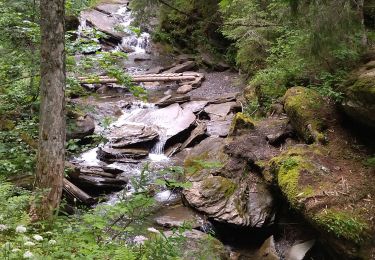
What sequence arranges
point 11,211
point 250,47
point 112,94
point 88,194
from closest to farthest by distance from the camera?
1. point 11,211
2. point 88,194
3. point 250,47
4. point 112,94

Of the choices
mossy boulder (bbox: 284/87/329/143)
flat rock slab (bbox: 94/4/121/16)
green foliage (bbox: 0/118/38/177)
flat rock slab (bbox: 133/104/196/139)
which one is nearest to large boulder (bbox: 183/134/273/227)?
mossy boulder (bbox: 284/87/329/143)

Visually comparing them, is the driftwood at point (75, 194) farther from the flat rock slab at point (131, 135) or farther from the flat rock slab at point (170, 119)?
the flat rock slab at point (170, 119)

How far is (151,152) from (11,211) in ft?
24.8

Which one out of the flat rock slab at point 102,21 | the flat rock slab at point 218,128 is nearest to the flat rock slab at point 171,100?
the flat rock slab at point 218,128

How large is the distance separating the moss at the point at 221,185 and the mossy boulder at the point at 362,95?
8.90ft

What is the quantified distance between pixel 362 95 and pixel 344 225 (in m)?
2.11

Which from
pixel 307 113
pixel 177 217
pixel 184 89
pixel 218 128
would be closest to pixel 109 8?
pixel 184 89

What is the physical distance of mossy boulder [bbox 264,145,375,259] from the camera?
196 inches

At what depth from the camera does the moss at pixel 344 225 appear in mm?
4934

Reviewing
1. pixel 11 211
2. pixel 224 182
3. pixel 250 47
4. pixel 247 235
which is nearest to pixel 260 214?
pixel 247 235

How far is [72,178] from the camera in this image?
7957mm

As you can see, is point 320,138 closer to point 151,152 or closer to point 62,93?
point 62,93

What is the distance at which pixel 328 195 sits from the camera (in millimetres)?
5512

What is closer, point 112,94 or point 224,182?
point 224,182
